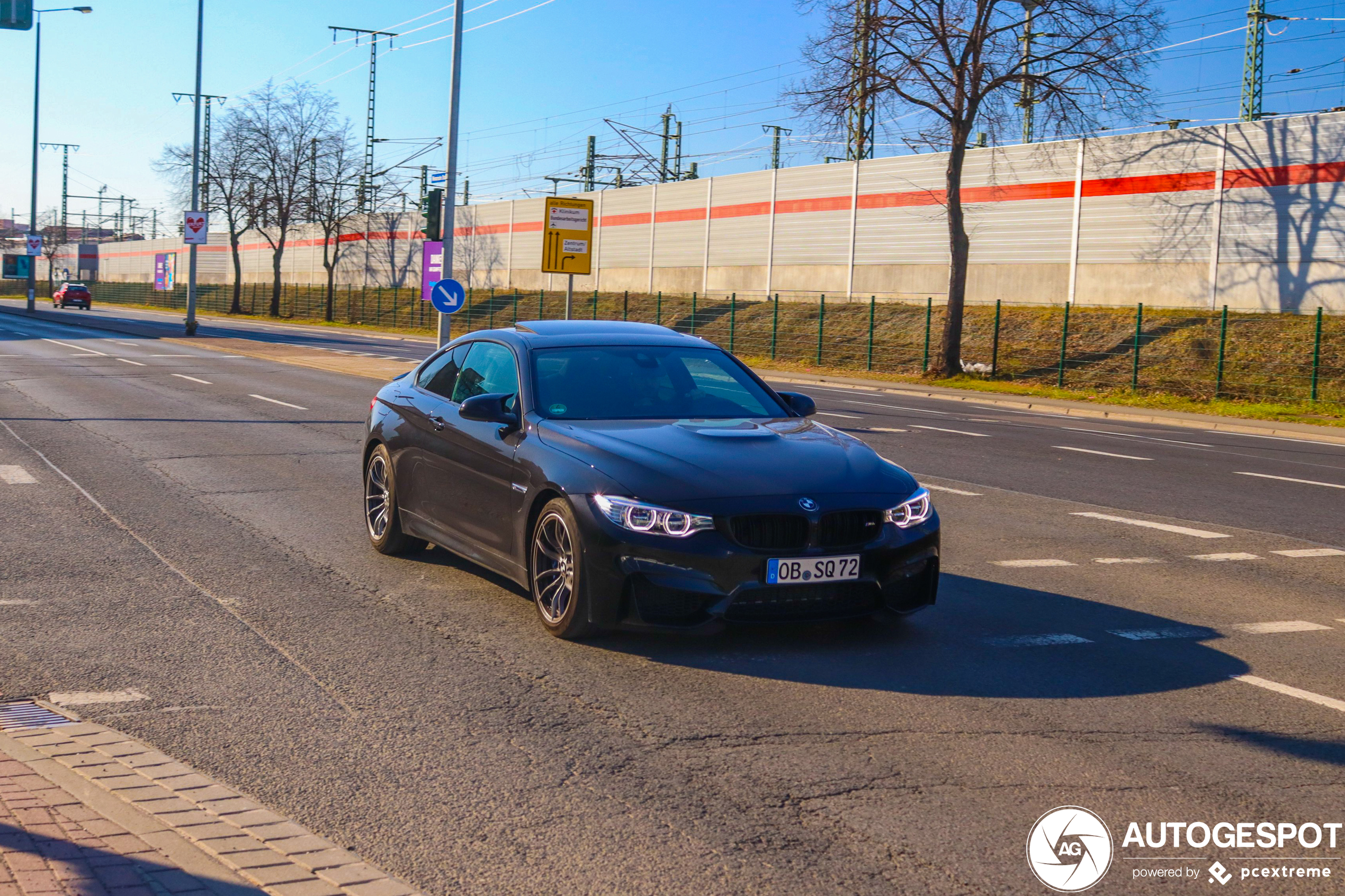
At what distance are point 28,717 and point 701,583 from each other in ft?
8.98

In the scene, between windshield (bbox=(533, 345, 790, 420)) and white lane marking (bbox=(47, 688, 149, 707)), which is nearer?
white lane marking (bbox=(47, 688, 149, 707))

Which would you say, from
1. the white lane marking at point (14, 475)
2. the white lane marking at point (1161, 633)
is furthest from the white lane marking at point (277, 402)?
the white lane marking at point (1161, 633)

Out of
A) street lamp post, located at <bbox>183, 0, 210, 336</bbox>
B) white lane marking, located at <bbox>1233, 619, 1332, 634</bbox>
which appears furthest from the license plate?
street lamp post, located at <bbox>183, 0, 210, 336</bbox>

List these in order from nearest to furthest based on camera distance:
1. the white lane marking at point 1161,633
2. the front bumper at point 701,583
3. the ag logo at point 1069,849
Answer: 1. the ag logo at point 1069,849
2. the front bumper at point 701,583
3. the white lane marking at point 1161,633

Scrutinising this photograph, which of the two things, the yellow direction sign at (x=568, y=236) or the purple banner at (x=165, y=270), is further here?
the purple banner at (x=165, y=270)

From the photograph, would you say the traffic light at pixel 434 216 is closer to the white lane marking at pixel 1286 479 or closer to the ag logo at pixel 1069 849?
the white lane marking at pixel 1286 479

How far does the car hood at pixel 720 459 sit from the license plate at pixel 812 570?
31 centimetres

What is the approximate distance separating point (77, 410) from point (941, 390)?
60.5ft

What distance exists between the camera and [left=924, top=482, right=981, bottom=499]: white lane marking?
39.7 ft

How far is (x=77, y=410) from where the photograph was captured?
18.2m

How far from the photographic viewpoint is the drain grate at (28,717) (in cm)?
491

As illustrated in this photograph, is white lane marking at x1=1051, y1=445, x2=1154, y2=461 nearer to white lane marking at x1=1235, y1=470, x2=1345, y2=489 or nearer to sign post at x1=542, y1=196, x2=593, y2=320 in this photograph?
white lane marking at x1=1235, y1=470, x2=1345, y2=489
